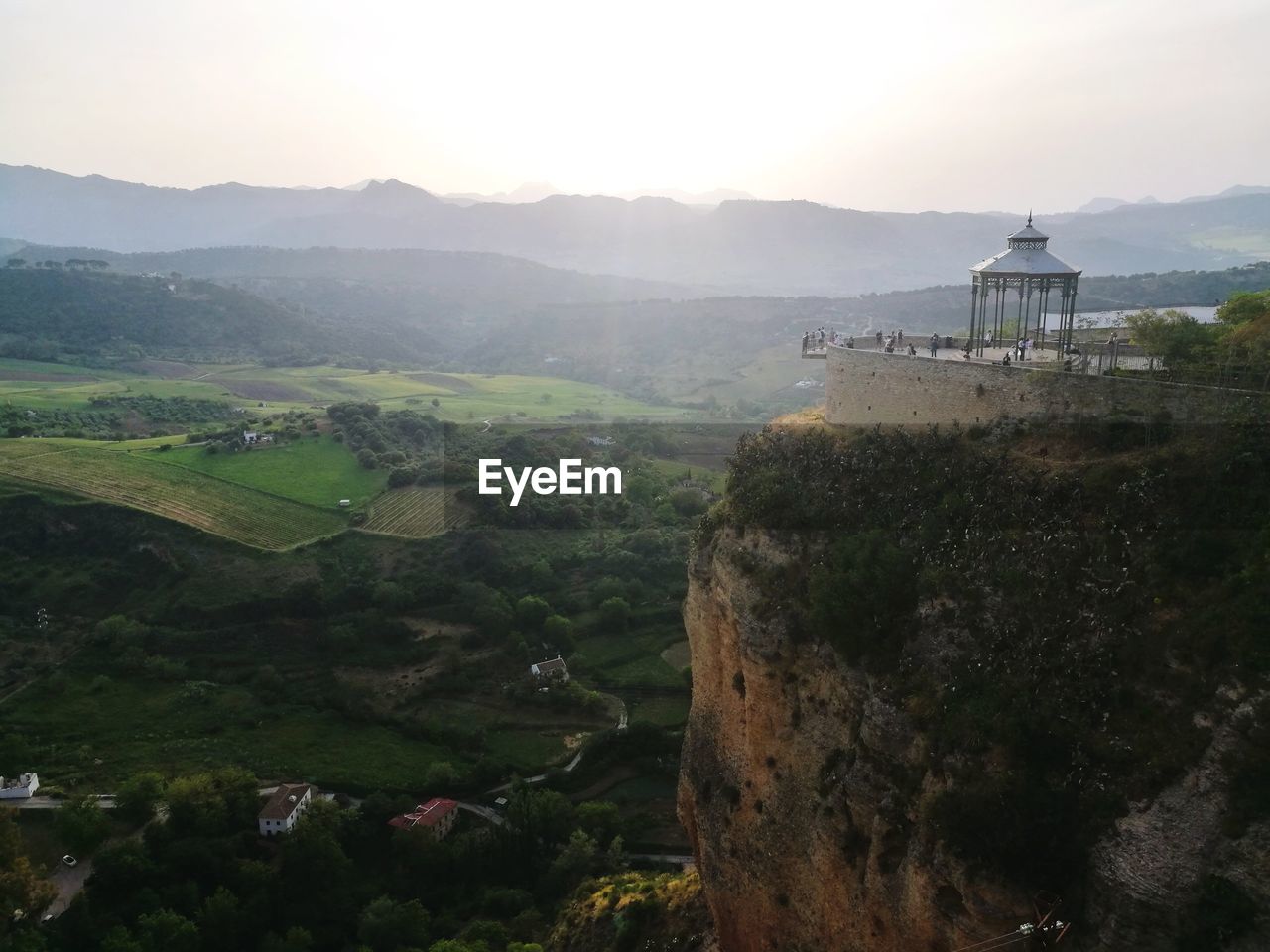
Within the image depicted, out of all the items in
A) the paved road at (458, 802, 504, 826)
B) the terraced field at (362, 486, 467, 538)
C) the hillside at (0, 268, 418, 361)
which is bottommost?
the paved road at (458, 802, 504, 826)

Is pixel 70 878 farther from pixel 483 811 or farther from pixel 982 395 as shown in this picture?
pixel 982 395

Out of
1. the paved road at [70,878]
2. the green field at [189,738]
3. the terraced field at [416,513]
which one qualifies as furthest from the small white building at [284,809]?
the terraced field at [416,513]

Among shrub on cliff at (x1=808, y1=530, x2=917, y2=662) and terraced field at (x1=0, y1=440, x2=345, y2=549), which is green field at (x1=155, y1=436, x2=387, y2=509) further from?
shrub on cliff at (x1=808, y1=530, x2=917, y2=662)

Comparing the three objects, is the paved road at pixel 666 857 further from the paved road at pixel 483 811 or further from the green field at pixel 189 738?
the green field at pixel 189 738

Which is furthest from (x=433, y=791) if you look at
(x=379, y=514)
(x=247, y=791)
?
(x=379, y=514)

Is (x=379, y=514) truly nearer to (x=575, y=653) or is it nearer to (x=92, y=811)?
(x=575, y=653)

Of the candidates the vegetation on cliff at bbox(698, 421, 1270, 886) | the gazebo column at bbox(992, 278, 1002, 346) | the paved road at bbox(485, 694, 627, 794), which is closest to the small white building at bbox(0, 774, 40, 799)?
the paved road at bbox(485, 694, 627, 794)
